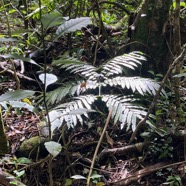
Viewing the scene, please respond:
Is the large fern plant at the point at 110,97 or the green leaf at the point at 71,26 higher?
the green leaf at the point at 71,26

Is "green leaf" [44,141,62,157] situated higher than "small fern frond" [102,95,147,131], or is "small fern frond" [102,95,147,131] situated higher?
"green leaf" [44,141,62,157]

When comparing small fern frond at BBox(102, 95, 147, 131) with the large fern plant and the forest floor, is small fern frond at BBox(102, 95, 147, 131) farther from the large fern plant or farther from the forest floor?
the forest floor

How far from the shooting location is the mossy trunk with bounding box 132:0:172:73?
102 inches

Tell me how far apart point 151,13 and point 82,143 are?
132 cm

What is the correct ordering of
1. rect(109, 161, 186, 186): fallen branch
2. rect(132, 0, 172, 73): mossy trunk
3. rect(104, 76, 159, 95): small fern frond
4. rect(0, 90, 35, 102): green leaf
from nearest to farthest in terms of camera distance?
rect(0, 90, 35, 102): green leaf
rect(109, 161, 186, 186): fallen branch
rect(104, 76, 159, 95): small fern frond
rect(132, 0, 172, 73): mossy trunk

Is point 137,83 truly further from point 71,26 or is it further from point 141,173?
point 71,26

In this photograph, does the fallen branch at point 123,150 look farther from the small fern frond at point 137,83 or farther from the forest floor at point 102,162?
the small fern frond at point 137,83

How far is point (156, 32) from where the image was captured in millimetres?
2600

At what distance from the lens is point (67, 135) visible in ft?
7.43

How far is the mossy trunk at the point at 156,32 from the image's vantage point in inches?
102

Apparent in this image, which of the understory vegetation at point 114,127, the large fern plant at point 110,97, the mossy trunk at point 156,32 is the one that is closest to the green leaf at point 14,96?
the understory vegetation at point 114,127

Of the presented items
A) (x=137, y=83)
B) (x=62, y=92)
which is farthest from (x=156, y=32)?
(x=62, y=92)

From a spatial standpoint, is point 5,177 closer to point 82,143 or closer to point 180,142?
point 82,143

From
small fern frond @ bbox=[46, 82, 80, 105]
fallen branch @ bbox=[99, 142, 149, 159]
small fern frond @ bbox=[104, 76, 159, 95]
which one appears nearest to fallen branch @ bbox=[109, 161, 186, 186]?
fallen branch @ bbox=[99, 142, 149, 159]
